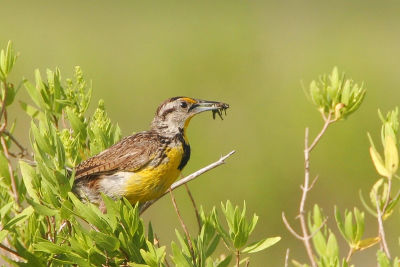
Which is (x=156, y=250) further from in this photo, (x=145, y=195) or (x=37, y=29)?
(x=37, y=29)

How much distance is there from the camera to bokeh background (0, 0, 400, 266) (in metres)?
6.94

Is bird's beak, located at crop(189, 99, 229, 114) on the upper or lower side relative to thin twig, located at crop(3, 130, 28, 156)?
lower

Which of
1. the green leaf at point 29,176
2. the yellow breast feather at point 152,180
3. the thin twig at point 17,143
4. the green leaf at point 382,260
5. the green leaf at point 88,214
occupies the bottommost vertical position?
the green leaf at point 382,260

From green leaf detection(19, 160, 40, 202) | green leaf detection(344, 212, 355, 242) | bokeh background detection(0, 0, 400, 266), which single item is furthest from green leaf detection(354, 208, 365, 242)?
bokeh background detection(0, 0, 400, 266)

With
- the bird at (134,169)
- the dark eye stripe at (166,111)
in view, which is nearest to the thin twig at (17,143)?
the bird at (134,169)

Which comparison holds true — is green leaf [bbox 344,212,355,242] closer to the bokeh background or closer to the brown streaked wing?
the brown streaked wing

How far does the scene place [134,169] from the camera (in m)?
3.10

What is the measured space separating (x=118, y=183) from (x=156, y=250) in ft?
3.13

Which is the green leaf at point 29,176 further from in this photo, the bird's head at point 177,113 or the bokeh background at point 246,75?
the bokeh background at point 246,75

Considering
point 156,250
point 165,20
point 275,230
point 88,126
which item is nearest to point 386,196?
point 156,250

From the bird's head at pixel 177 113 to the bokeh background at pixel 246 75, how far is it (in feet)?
10.1

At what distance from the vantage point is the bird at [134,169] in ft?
9.79

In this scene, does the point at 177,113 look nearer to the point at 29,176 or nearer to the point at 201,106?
the point at 201,106

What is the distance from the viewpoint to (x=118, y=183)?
3.06 m
